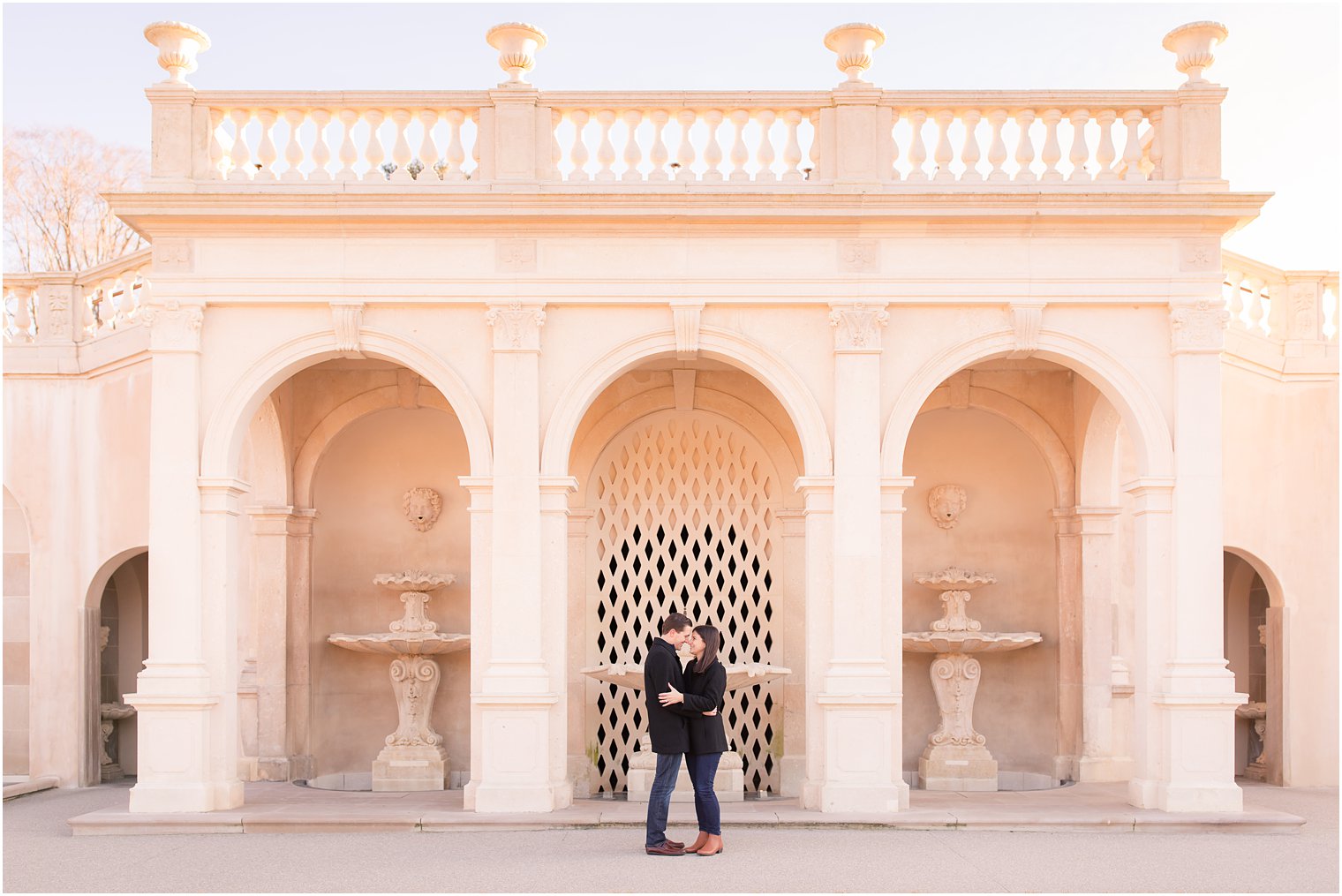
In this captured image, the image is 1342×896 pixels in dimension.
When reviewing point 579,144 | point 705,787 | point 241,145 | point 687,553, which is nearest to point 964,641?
point 687,553

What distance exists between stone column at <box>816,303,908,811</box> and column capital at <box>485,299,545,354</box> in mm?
2422

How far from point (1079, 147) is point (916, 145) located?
1345 millimetres

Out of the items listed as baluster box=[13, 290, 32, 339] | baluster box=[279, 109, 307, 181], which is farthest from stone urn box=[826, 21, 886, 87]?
baluster box=[13, 290, 32, 339]

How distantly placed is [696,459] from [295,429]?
3985mm

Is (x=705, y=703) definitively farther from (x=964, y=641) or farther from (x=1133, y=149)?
(x=1133, y=149)

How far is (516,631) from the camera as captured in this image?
1129cm

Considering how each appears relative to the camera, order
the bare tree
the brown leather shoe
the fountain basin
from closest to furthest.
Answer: the brown leather shoe
the fountain basin
the bare tree

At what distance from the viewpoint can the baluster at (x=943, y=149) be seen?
456 inches

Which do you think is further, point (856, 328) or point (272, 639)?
point (272, 639)

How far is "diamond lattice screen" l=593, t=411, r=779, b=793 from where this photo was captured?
44.7 feet

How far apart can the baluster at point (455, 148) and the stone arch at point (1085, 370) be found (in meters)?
4.10

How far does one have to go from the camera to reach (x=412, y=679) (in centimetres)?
1353

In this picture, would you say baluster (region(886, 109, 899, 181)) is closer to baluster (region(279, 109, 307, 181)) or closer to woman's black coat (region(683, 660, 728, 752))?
woman's black coat (region(683, 660, 728, 752))

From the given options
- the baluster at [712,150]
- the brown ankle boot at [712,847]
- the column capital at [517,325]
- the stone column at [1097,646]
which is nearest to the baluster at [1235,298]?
the stone column at [1097,646]
